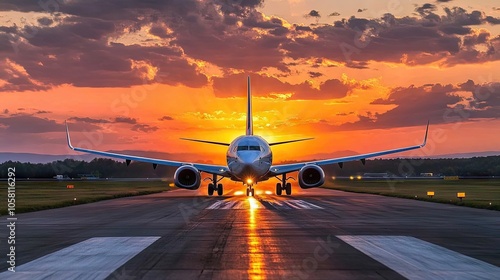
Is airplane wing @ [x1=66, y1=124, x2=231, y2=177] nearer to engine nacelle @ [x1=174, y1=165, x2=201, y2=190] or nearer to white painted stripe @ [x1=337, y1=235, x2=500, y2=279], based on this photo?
engine nacelle @ [x1=174, y1=165, x2=201, y2=190]

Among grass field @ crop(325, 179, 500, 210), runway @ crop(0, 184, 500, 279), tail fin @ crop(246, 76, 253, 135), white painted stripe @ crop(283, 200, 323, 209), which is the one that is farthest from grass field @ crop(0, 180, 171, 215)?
grass field @ crop(325, 179, 500, 210)

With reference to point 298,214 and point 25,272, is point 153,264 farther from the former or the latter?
point 298,214

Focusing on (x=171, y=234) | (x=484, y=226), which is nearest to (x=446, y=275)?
(x=171, y=234)

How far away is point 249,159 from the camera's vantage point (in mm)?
45938

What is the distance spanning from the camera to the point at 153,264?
15.5 metres

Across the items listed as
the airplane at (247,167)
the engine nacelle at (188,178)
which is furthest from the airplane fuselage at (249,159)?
the engine nacelle at (188,178)

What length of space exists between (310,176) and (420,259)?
112 ft

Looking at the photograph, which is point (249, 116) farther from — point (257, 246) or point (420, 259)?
point (420, 259)

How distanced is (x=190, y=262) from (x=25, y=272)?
390 centimetres

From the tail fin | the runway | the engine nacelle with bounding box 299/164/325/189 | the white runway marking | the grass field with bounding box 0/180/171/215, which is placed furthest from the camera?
the tail fin

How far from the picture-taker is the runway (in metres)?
14.5

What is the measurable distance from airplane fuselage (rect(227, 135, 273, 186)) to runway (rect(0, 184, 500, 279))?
14.2 metres

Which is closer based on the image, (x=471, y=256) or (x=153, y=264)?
(x=153, y=264)

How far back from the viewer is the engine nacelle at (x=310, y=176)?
50453 millimetres
